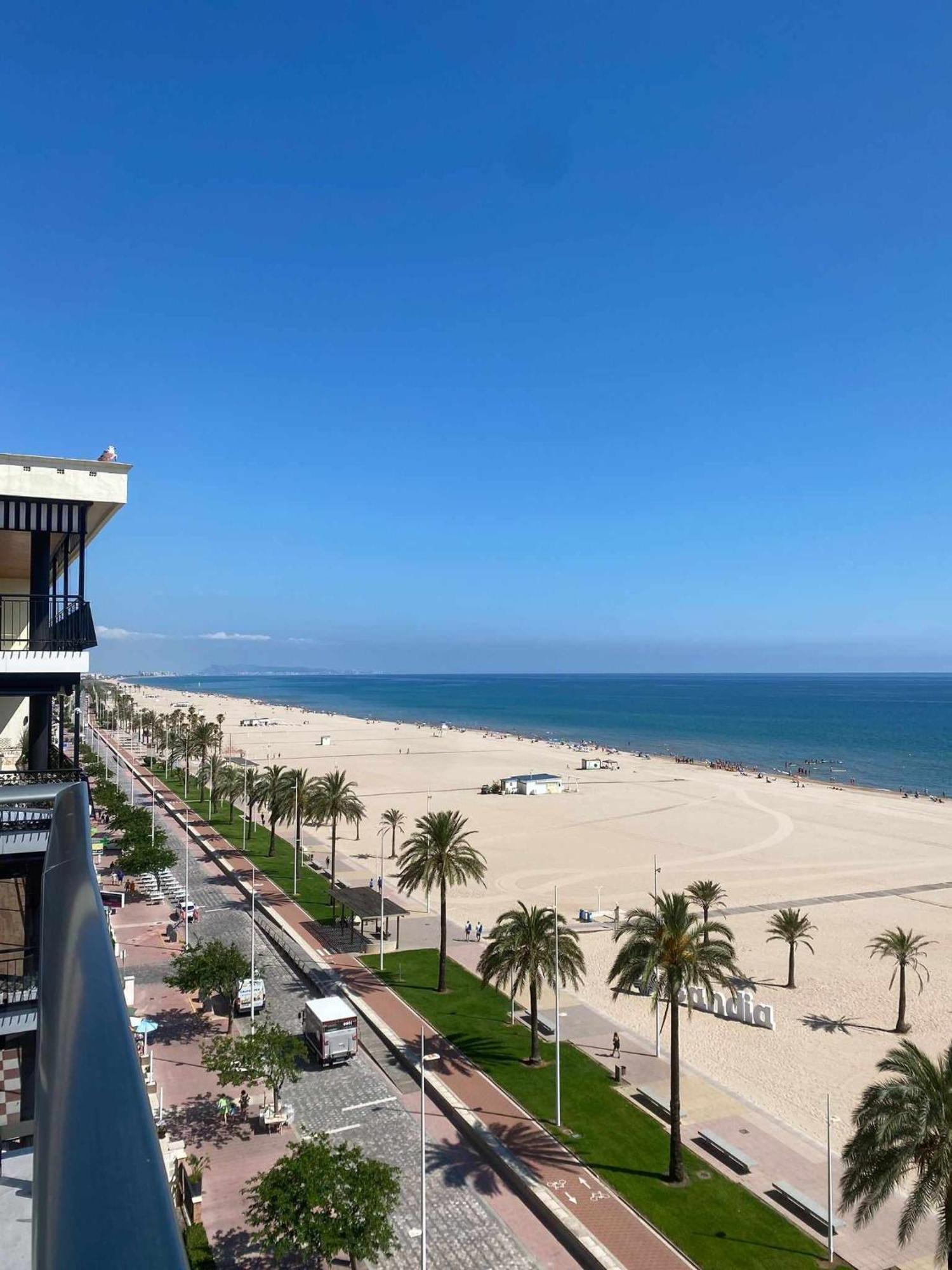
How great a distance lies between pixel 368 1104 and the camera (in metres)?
22.9

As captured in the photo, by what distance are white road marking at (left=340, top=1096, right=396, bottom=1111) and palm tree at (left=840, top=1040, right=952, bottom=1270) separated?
1201 cm

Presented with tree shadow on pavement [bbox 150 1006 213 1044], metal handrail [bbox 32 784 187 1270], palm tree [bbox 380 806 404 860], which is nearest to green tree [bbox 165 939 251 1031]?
tree shadow on pavement [bbox 150 1006 213 1044]

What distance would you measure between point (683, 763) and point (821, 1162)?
92.8 m

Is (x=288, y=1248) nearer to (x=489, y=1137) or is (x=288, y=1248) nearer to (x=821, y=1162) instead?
(x=489, y=1137)

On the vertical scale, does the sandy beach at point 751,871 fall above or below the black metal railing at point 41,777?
below

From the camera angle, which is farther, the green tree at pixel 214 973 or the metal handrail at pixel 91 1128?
the green tree at pixel 214 973

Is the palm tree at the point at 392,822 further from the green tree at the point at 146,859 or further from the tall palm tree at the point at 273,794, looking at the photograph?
the green tree at the point at 146,859

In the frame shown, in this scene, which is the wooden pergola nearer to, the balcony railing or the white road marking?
the white road marking

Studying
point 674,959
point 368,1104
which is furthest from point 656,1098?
point 368,1104

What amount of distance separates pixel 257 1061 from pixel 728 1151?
11871 millimetres

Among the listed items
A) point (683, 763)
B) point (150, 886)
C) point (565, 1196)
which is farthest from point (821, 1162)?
point (683, 763)

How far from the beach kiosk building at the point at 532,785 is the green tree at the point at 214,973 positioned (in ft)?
177

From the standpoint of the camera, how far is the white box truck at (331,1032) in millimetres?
24906

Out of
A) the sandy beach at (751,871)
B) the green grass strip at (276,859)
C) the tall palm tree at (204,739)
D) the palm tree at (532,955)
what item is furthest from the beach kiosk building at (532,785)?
the palm tree at (532,955)
